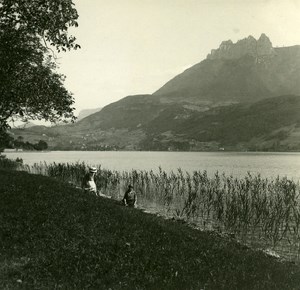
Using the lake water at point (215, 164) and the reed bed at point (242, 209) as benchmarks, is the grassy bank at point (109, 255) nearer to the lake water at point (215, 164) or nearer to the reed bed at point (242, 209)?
the reed bed at point (242, 209)

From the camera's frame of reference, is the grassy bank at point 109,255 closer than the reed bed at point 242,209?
Yes

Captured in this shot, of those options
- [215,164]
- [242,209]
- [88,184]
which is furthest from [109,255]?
[215,164]

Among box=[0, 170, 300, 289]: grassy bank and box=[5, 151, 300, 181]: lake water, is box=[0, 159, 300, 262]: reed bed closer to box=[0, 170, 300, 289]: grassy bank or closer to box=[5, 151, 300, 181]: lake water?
box=[0, 170, 300, 289]: grassy bank

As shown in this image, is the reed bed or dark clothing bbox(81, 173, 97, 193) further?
dark clothing bbox(81, 173, 97, 193)

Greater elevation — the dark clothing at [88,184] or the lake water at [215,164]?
the dark clothing at [88,184]

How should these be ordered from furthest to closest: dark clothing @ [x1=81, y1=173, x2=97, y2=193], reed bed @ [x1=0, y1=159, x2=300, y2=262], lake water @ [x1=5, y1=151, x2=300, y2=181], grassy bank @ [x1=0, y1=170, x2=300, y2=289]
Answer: lake water @ [x1=5, y1=151, x2=300, y2=181] < dark clothing @ [x1=81, y1=173, x2=97, y2=193] < reed bed @ [x1=0, y1=159, x2=300, y2=262] < grassy bank @ [x1=0, y1=170, x2=300, y2=289]

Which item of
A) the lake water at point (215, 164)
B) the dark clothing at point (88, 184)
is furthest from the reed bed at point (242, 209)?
the lake water at point (215, 164)

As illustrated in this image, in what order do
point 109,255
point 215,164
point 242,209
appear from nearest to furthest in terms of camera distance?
point 109,255 < point 242,209 < point 215,164

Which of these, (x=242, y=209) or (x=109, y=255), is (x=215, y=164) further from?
(x=109, y=255)

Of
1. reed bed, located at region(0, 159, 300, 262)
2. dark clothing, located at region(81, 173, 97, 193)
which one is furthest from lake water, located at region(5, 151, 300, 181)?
dark clothing, located at region(81, 173, 97, 193)
